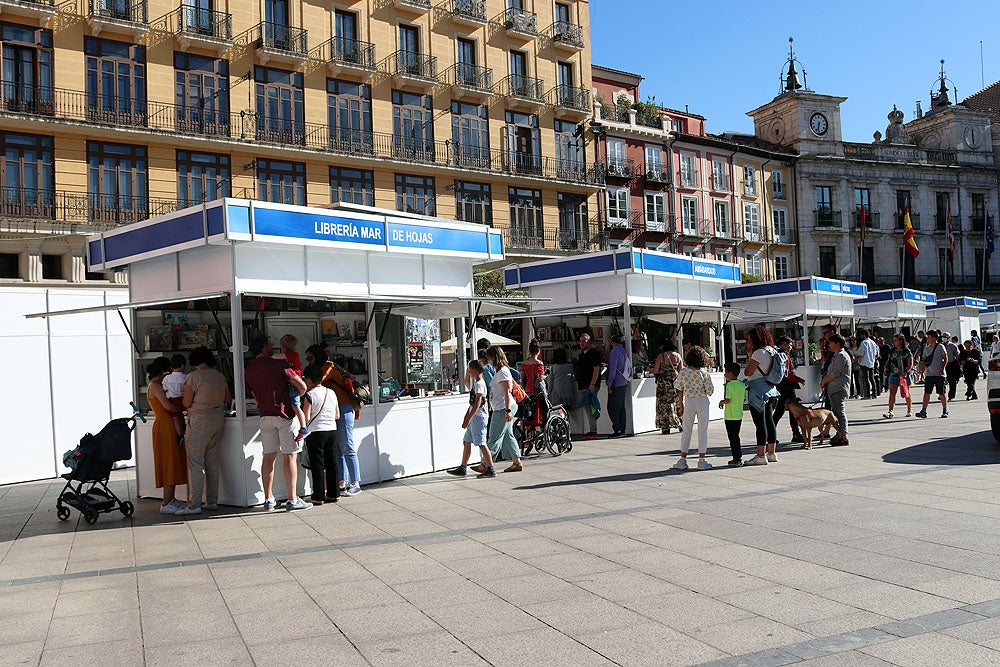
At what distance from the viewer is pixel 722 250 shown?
5475 centimetres

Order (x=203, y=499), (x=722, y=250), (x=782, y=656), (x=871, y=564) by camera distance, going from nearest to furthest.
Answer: (x=782, y=656)
(x=871, y=564)
(x=203, y=499)
(x=722, y=250)

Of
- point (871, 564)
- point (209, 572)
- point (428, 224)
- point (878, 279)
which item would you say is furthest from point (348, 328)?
point (878, 279)

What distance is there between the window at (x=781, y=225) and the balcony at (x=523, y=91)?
77.2ft

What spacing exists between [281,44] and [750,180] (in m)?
33.9

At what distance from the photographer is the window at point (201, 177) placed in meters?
30.9

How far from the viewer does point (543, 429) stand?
48.3 ft

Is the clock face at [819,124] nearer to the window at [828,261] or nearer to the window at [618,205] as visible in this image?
the window at [828,261]

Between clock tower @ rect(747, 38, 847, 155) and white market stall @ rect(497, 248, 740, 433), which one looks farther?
clock tower @ rect(747, 38, 847, 155)

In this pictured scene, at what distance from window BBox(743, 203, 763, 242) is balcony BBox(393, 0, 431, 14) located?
26978mm

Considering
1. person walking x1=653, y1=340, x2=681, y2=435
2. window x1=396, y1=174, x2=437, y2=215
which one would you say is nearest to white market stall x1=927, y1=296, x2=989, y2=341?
window x1=396, y1=174, x2=437, y2=215

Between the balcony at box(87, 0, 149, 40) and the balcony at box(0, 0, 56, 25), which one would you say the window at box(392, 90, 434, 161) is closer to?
the balcony at box(87, 0, 149, 40)

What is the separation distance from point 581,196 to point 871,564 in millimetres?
38188

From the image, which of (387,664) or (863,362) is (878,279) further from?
(387,664)

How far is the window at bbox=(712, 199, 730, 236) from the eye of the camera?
178 ft
